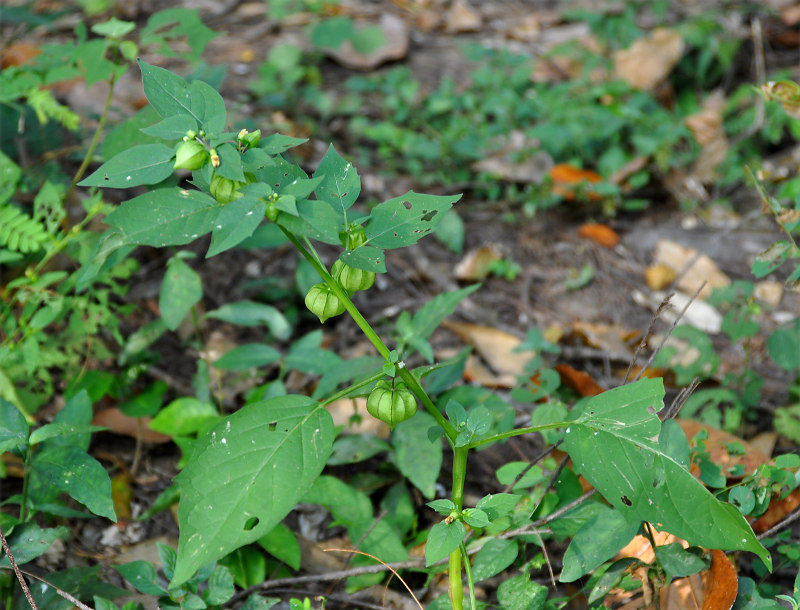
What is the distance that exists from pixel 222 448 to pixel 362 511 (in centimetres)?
79

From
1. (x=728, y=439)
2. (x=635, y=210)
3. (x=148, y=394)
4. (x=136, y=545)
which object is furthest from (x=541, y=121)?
(x=136, y=545)

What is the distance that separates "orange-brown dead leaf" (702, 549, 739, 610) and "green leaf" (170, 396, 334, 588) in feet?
3.09

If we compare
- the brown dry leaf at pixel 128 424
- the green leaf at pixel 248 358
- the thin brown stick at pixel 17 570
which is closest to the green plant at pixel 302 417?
the thin brown stick at pixel 17 570

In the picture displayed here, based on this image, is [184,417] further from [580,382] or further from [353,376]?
[580,382]

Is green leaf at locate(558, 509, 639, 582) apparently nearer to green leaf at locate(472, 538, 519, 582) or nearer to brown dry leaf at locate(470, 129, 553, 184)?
green leaf at locate(472, 538, 519, 582)

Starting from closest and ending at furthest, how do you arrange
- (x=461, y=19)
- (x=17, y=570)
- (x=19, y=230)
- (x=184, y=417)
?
(x=17, y=570) < (x=19, y=230) < (x=184, y=417) < (x=461, y=19)

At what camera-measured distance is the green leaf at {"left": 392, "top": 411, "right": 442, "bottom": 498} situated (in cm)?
193

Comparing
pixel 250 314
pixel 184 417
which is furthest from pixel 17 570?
pixel 250 314

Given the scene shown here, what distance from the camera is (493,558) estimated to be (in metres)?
1.64

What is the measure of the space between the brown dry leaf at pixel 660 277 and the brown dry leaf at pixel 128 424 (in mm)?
2298

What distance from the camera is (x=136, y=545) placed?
2039 millimetres

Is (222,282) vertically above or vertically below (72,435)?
below

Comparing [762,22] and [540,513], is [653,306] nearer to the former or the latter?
[540,513]

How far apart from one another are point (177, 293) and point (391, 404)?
3.50 ft
